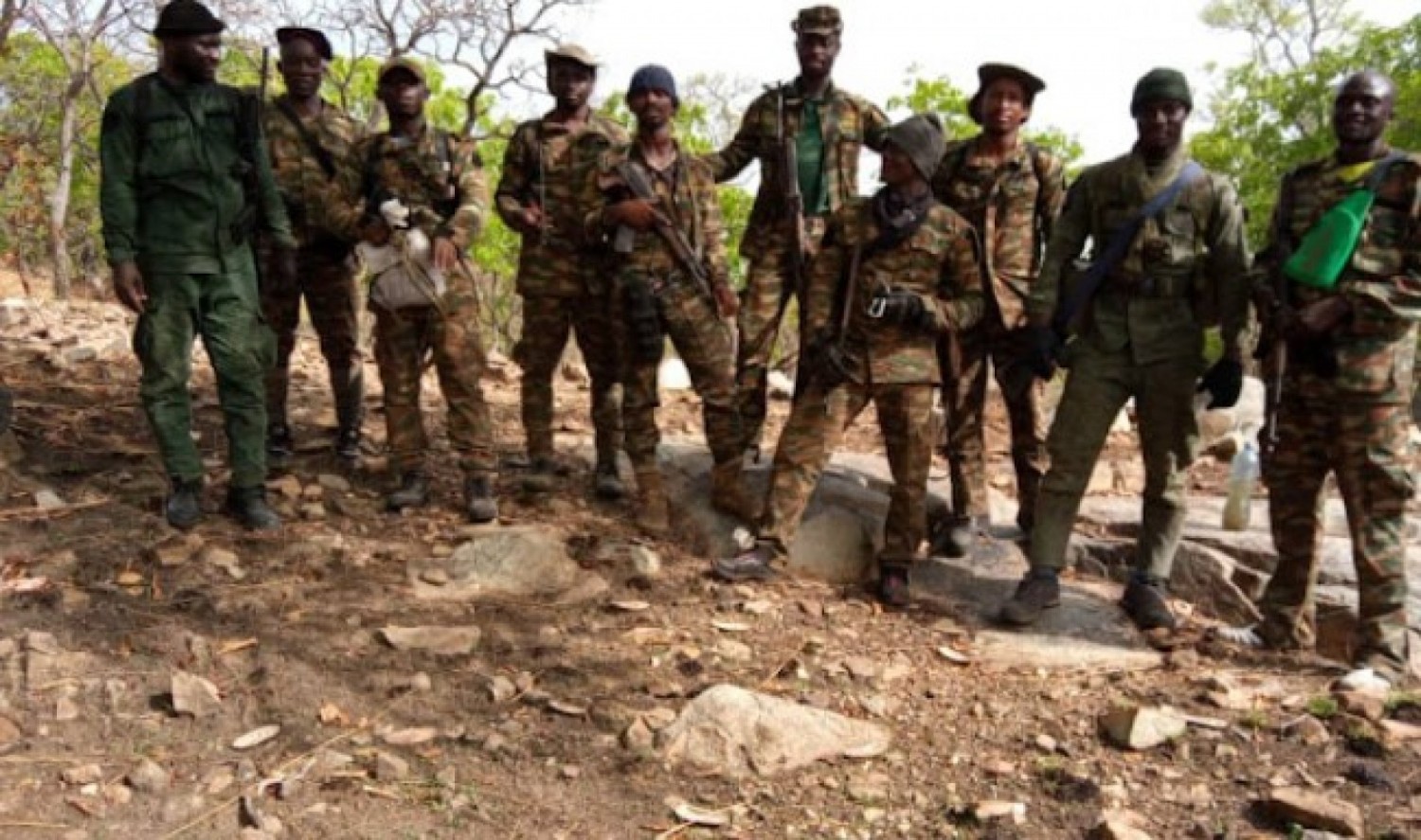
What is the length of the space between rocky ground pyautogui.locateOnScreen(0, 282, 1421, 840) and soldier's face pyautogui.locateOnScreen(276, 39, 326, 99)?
200 cm

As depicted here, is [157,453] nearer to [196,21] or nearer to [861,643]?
[196,21]

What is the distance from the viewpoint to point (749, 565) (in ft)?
15.9

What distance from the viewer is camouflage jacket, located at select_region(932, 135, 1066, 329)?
505 centimetres

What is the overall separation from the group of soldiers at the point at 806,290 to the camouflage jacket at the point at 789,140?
0.02 metres

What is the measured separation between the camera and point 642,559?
4.96 metres

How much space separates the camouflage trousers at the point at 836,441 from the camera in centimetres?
475

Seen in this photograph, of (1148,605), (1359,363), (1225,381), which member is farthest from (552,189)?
(1359,363)

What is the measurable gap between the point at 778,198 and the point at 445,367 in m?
1.86

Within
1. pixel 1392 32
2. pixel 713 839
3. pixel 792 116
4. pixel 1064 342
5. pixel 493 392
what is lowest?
pixel 713 839

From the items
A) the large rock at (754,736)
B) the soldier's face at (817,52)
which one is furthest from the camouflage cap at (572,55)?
the large rock at (754,736)

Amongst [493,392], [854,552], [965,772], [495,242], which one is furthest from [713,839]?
[495,242]

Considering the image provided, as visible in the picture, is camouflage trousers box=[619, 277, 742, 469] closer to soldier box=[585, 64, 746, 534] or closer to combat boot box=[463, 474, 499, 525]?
soldier box=[585, 64, 746, 534]

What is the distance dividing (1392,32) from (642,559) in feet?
72.6

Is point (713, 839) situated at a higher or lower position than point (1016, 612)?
lower
